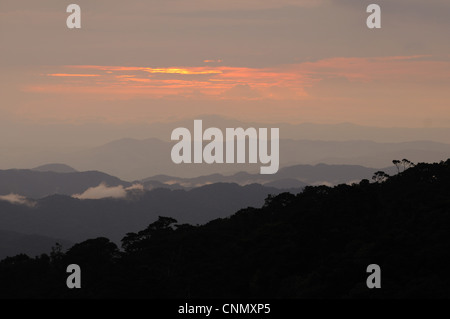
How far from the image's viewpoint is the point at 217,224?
109500 mm

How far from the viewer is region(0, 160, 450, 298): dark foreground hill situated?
77.6 meters

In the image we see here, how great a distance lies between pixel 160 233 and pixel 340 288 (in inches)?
1051

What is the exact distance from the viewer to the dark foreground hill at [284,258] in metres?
77.6

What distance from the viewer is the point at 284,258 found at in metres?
87.4

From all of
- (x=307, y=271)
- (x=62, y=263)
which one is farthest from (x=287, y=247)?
(x=62, y=263)
